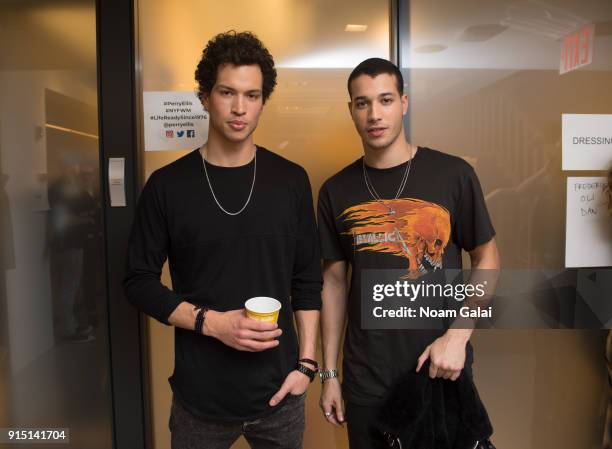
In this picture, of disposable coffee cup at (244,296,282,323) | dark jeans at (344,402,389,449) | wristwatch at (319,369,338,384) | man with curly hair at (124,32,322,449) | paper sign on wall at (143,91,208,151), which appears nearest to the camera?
disposable coffee cup at (244,296,282,323)

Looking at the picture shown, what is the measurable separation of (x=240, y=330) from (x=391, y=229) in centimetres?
63

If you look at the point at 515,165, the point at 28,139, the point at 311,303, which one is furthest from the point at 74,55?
the point at 515,165

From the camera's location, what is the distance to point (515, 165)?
243 centimetres

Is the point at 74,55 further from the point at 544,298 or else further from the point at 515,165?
the point at 544,298

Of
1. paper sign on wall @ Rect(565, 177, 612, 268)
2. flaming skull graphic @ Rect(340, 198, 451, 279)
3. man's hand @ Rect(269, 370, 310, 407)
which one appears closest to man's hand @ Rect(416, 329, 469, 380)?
flaming skull graphic @ Rect(340, 198, 451, 279)

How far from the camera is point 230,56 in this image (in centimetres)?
158

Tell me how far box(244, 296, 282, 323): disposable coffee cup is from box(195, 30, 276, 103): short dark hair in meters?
0.68

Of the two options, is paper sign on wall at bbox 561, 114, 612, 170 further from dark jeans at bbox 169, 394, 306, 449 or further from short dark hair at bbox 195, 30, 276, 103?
dark jeans at bbox 169, 394, 306, 449

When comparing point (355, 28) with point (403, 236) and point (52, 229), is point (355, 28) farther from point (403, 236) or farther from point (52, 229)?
point (52, 229)

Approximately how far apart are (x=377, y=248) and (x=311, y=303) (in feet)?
0.96

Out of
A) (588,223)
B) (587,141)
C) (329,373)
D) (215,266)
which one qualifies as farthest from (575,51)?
(215,266)

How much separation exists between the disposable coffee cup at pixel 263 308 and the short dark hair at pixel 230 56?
0.68 meters

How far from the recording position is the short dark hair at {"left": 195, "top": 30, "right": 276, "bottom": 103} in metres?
1.58

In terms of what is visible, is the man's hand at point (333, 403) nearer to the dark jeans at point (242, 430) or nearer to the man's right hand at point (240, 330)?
the dark jeans at point (242, 430)
